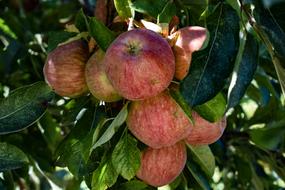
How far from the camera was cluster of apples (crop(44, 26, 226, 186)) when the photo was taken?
107 cm

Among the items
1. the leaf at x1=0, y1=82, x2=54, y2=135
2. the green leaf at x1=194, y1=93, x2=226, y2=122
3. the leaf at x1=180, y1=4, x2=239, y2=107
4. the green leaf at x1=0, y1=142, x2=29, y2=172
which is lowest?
the green leaf at x1=0, y1=142, x2=29, y2=172

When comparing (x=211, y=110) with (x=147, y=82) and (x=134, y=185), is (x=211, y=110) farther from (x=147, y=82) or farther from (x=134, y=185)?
(x=134, y=185)

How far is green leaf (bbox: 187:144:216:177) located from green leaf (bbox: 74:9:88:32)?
14.2 inches

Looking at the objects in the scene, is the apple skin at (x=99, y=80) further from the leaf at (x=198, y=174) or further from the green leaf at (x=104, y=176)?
the leaf at (x=198, y=174)

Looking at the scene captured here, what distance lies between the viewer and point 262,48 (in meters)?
1.65

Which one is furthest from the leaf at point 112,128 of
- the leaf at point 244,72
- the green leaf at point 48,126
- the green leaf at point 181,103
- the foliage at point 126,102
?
the green leaf at point 48,126

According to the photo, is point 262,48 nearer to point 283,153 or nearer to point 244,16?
point 283,153

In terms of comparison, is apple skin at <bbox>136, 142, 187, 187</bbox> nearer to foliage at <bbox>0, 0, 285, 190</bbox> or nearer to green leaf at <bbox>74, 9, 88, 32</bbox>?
foliage at <bbox>0, 0, 285, 190</bbox>

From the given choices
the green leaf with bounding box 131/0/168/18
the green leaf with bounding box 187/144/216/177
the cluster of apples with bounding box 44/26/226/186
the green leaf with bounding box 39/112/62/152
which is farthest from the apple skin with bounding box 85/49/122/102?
the green leaf with bounding box 39/112/62/152

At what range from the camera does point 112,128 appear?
3.72 ft

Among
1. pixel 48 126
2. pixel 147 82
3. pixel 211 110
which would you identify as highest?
pixel 147 82

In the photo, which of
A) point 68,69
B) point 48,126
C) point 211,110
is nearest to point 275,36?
point 211,110

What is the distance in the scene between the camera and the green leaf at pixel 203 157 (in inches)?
53.1

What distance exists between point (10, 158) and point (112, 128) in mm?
257
